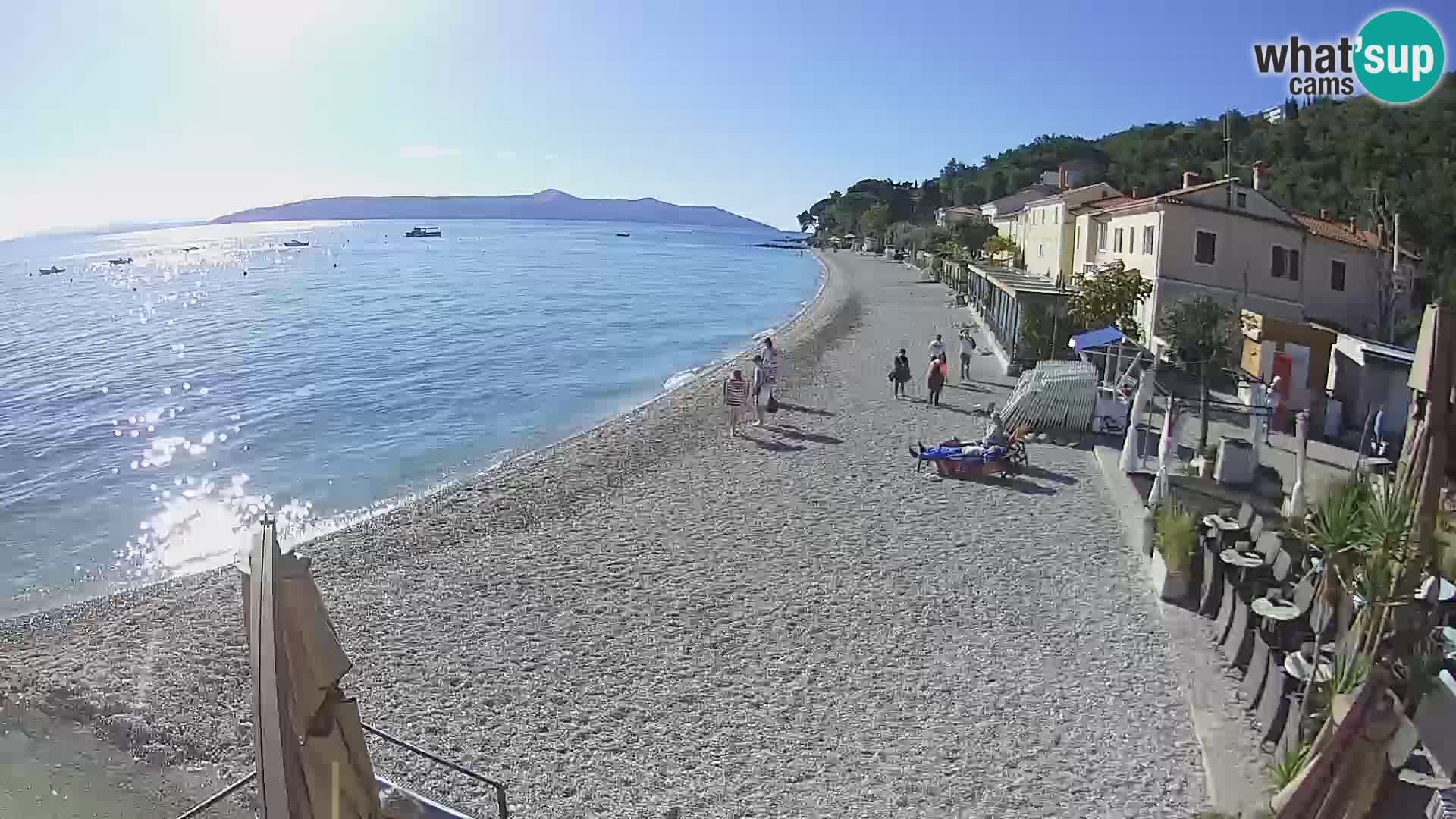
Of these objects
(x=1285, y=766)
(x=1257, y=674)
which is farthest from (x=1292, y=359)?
(x=1285, y=766)

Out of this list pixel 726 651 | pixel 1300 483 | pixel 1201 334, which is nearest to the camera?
pixel 726 651

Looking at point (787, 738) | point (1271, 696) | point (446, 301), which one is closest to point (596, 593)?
point (787, 738)

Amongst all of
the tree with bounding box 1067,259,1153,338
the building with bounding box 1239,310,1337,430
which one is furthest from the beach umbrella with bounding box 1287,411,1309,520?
the tree with bounding box 1067,259,1153,338

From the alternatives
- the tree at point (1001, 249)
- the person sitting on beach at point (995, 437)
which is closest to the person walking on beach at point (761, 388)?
the person sitting on beach at point (995, 437)

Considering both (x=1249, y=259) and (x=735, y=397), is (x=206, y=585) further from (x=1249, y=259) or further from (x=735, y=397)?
(x=1249, y=259)

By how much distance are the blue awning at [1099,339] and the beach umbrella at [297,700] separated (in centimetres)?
1823

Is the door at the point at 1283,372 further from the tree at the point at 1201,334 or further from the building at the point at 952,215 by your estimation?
the building at the point at 952,215

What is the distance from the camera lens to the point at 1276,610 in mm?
8422

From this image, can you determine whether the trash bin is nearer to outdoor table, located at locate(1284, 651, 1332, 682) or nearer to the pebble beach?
the pebble beach

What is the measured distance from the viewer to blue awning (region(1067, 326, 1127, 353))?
64.6 feet

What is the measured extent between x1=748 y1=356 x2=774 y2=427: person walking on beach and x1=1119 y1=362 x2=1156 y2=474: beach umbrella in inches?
323

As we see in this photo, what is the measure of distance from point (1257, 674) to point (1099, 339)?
13.0m

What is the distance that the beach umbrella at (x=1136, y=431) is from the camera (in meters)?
14.6

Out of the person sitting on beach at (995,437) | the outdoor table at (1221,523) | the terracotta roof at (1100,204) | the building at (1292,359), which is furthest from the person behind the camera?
the terracotta roof at (1100,204)
